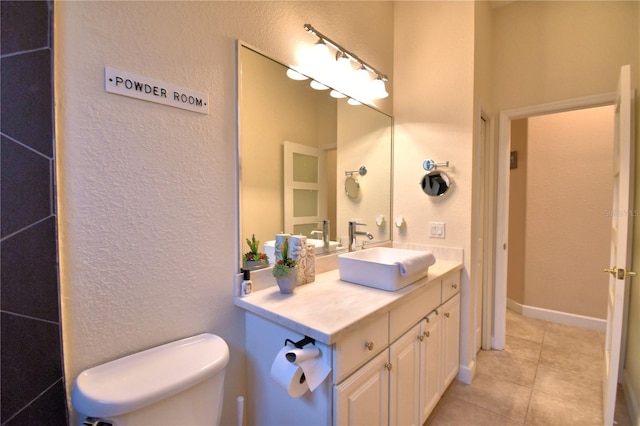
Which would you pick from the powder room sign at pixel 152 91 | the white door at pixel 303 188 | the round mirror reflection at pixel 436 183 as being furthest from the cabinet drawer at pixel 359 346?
the round mirror reflection at pixel 436 183

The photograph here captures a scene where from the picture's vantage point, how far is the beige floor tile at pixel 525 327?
279 cm

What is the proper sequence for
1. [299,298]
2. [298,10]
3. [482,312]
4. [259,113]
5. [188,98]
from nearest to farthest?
1. [188,98]
2. [299,298]
3. [259,113]
4. [298,10]
5. [482,312]

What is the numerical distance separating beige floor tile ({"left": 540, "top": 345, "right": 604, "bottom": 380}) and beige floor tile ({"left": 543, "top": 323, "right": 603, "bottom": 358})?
0.10m

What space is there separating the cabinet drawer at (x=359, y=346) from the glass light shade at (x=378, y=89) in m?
1.53

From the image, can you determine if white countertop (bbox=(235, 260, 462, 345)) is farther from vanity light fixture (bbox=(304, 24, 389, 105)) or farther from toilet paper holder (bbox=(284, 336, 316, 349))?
vanity light fixture (bbox=(304, 24, 389, 105))

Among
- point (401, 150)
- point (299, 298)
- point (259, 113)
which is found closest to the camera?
point (299, 298)

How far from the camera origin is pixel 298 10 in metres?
1.55


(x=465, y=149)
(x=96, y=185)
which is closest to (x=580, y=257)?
(x=465, y=149)

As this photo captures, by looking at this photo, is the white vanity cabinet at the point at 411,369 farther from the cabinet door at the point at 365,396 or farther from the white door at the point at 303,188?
the white door at the point at 303,188

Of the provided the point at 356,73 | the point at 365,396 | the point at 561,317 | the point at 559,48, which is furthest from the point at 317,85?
the point at 561,317

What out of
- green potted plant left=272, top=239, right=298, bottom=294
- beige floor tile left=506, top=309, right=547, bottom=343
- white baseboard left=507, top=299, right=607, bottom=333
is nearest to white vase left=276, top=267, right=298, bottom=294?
green potted plant left=272, top=239, right=298, bottom=294

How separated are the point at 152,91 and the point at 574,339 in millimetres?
3723

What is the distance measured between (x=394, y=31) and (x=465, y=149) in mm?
1124

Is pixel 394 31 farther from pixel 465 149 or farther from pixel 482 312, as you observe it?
pixel 482 312
